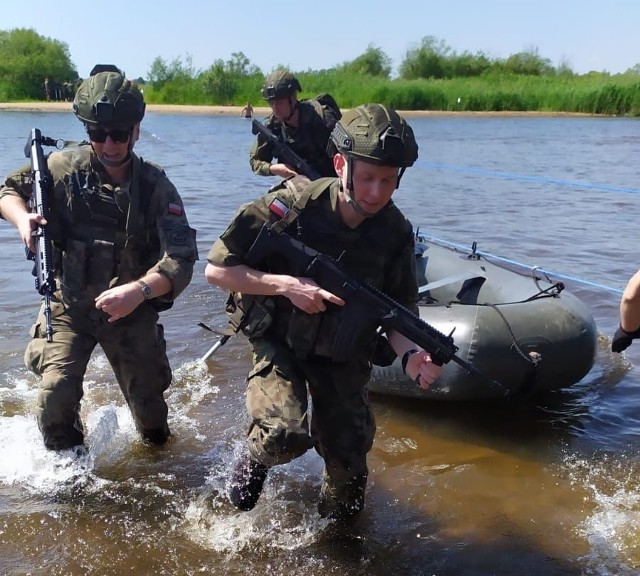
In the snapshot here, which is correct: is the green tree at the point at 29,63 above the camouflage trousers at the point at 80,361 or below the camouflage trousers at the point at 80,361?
above

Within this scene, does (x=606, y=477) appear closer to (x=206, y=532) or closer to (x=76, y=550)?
(x=206, y=532)

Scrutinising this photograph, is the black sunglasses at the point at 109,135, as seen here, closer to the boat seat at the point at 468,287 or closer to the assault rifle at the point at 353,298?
the assault rifle at the point at 353,298

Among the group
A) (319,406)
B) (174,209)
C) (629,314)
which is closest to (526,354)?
(319,406)

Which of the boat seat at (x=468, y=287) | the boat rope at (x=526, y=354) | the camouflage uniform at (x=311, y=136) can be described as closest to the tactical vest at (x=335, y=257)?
the boat rope at (x=526, y=354)

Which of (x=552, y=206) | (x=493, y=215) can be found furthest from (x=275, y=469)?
(x=552, y=206)

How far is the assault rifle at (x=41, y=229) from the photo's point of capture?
3.31 meters

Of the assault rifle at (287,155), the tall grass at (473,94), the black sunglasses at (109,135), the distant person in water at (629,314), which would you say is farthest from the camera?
the tall grass at (473,94)

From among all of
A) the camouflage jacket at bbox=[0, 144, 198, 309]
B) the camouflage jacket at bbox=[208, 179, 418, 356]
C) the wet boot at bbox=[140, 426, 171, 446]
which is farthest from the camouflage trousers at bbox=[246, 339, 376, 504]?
the wet boot at bbox=[140, 426, 171, 446]

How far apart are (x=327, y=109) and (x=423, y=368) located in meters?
4.26

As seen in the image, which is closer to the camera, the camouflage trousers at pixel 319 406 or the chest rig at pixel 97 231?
the camouflage trousers at pixel 319 406

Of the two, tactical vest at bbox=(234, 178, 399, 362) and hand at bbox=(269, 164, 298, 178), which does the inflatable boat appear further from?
hand at bbox=(269, 164, 298, 178)

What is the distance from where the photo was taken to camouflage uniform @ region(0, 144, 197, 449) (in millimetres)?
3527

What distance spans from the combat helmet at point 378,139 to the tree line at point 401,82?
31.6 m

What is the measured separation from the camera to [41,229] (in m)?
3.39
